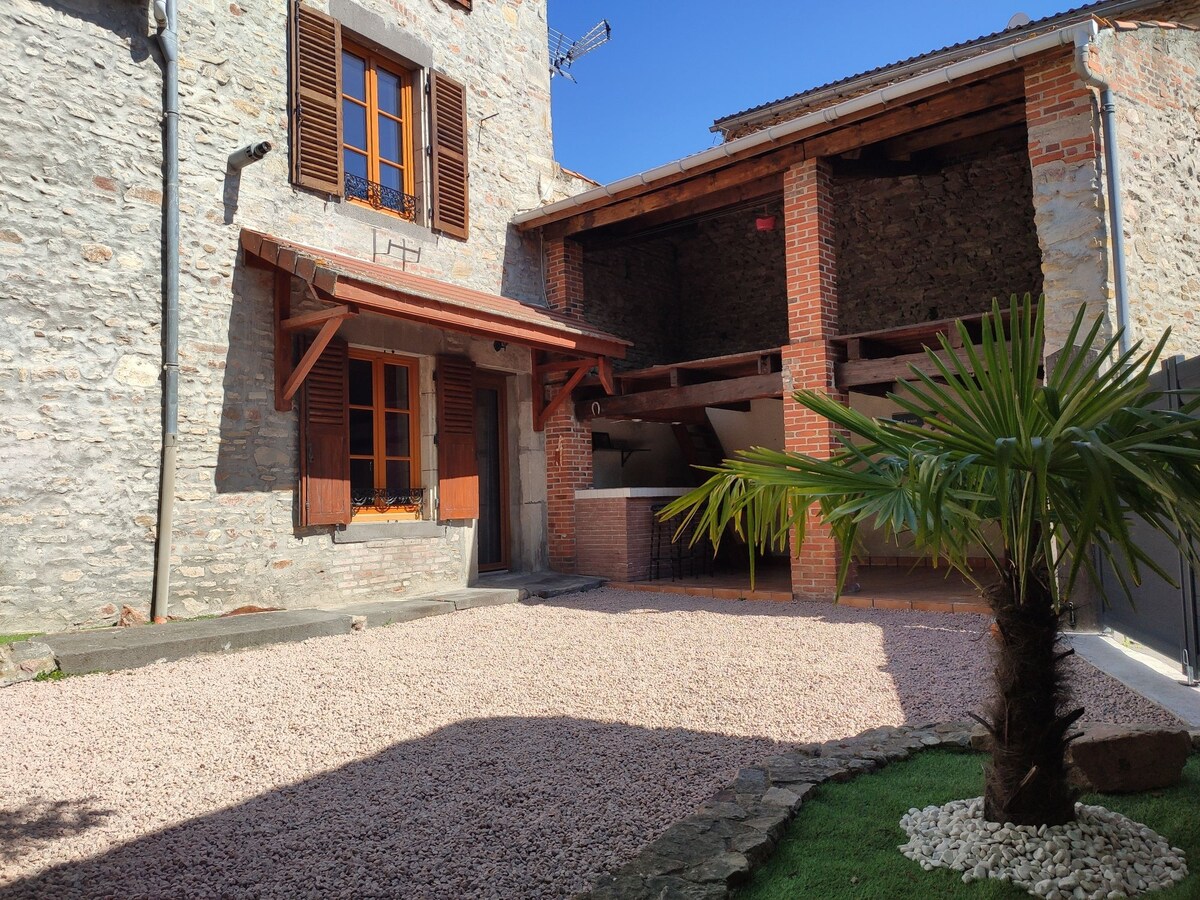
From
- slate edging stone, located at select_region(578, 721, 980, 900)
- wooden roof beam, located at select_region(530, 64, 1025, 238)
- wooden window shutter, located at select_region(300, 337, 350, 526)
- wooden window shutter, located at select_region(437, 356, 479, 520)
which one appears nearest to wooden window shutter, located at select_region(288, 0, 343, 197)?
wooden window shutter, located at select_region(300, 337, 350, 526)

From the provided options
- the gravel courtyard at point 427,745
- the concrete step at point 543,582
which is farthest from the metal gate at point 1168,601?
the concrete step at point 543,582

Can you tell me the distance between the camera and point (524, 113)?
9398 millimetres

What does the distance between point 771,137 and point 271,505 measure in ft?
17.0

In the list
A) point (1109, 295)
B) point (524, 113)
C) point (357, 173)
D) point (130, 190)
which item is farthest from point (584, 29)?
point (1109, 295)

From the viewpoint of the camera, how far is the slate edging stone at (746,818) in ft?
6.68

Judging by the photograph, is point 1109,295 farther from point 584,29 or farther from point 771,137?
point 584,29

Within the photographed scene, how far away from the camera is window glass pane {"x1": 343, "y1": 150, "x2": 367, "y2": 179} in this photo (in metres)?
7.48

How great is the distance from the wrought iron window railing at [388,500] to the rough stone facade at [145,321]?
29 centimetres

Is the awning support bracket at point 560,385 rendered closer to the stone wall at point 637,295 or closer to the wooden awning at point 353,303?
the wooden awning at point 353,303

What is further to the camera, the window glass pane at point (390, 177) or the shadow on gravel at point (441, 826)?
the window glass pane at point (390, 177)

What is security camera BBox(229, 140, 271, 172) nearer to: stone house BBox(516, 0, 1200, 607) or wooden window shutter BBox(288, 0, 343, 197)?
wooden window shutter BBox(288, 0, 343, 197)

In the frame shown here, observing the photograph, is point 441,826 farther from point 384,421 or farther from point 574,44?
point 574,44

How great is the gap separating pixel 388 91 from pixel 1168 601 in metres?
7.46

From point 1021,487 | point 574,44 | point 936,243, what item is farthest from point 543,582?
point 574,44
